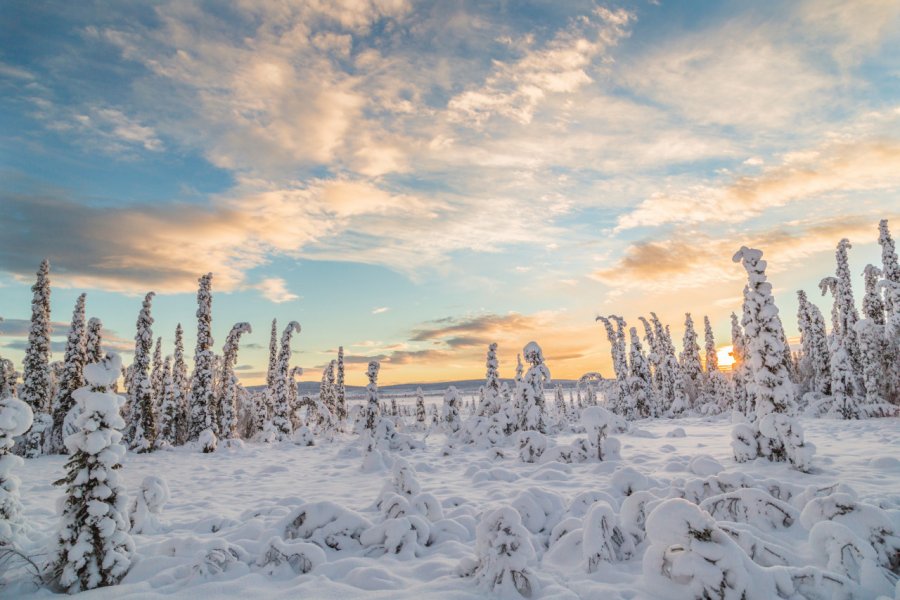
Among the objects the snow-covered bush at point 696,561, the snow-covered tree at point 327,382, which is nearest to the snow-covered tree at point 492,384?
the snow-covered bush at point 696,561

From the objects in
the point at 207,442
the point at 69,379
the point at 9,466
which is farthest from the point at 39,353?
the point at 9,466

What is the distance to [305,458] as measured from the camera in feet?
60.1

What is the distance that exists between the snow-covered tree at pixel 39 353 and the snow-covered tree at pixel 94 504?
73.3ft

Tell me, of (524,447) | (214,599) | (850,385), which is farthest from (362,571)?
(850,385)

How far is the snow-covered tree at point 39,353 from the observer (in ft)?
73.7

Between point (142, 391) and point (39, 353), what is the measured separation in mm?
6038

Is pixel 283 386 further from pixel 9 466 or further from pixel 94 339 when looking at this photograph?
pixel 9 466

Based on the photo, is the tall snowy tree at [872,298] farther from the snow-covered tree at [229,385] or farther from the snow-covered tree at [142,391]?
the snow-covered tree at [142,391]

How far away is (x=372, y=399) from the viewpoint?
78.0ft

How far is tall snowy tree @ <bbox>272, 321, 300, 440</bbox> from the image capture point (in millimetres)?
27562

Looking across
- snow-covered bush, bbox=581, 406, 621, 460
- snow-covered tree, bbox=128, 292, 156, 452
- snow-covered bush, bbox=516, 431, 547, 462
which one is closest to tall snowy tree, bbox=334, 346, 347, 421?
snow-covered tree, bbox=128, 292, 156, 452

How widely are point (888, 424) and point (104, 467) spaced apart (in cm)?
2518

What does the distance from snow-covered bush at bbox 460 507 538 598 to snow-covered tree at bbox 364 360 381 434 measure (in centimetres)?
1853

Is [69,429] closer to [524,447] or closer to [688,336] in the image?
[524,447]
